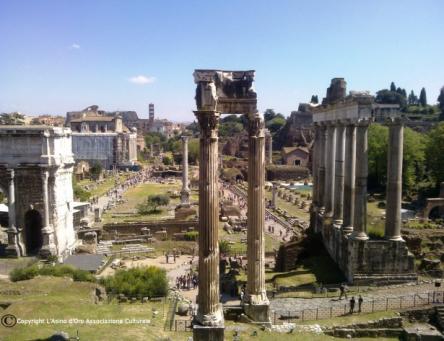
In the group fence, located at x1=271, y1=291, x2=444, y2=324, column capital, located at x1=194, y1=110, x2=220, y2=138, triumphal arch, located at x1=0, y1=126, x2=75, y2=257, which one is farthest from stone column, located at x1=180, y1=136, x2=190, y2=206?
column capital, located at x1=194, y1=110, x2=220, y2=138

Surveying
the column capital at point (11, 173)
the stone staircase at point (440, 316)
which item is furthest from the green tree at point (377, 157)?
the column capital at point (11, 173)

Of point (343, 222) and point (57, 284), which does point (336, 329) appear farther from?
point (57, 284)

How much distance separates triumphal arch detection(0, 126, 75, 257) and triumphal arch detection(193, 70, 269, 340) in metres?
19.8

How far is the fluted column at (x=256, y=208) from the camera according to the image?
534 inches

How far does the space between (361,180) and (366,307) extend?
5.88 m

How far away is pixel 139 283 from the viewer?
2105cm

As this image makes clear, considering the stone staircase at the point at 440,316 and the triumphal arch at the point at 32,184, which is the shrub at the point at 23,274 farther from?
the stone staircase at the point at 440,316

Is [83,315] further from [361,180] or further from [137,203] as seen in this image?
[137,203]

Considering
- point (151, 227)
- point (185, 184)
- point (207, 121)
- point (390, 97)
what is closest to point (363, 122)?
point (207, 121)

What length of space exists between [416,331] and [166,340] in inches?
330

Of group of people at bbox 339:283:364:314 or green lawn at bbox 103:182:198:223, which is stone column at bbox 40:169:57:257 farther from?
group of people at bbox 339:283:364:314

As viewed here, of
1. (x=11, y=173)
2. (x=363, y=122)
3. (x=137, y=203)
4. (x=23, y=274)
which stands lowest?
(x=137, y=203)

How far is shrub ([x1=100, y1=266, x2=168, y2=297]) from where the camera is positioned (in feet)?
68.5

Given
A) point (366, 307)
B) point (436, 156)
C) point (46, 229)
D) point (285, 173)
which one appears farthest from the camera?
point (285, 173)
